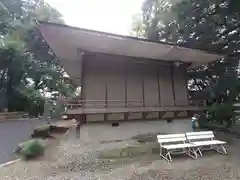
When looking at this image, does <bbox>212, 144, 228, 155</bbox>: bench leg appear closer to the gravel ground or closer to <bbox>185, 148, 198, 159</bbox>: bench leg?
the gravel ground

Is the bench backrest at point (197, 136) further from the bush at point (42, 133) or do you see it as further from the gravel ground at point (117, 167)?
the bush at point (42, 133)

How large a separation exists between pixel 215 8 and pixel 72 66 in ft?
31.8

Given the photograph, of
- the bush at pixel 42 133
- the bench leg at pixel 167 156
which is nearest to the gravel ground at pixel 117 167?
the bench leg at pixel 167 156

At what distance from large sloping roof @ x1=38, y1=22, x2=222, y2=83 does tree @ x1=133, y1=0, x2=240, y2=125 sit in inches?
87.0

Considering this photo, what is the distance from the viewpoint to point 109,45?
9266 millimetres

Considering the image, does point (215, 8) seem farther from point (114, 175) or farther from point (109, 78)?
point (114, 175)

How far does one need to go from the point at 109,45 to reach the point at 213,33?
25.9ft

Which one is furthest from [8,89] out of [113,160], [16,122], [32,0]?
[113,160]

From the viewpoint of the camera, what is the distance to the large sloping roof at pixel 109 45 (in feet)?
25.8

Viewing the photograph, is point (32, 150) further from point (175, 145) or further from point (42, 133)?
point (175, 145)

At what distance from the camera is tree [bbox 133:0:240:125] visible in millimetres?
12286

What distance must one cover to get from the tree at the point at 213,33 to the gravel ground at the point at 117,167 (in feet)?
16.8

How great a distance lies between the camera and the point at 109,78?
1070 centimetres

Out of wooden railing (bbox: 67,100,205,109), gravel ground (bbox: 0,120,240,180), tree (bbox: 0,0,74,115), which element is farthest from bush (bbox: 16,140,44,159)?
tree (bbox: 0,0,74,115)
